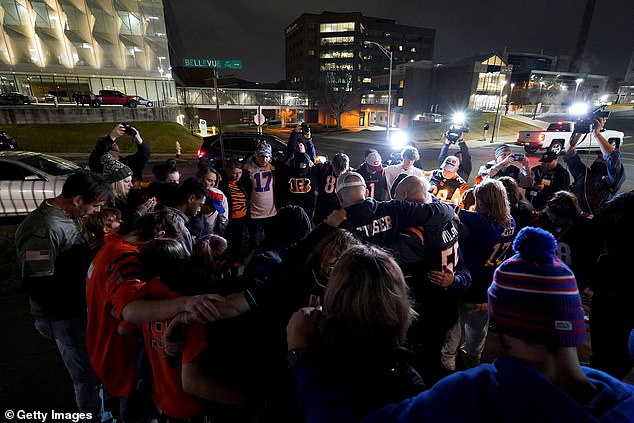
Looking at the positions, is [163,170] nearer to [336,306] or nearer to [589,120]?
[336,306]

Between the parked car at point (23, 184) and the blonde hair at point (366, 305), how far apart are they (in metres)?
9.23

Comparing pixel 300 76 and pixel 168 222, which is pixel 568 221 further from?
pixel 300 76

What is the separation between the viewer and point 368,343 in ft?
3.83

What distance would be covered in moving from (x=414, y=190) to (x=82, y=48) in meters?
45.9

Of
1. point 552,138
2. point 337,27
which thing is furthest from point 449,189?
point 337,27

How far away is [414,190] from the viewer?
2732 millimetres

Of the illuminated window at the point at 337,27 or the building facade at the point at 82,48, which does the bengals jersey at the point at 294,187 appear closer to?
the building facade at the point at 82,48

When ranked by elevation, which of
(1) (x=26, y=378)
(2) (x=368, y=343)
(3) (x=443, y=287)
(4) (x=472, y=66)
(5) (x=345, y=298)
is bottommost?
(1) (x=26, y=378)

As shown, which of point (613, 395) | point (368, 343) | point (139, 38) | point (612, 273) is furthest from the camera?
point (139, 38)

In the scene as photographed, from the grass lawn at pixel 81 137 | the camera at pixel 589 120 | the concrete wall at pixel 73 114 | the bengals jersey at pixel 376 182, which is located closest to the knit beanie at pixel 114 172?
the bengals jersey at pixel 376 182

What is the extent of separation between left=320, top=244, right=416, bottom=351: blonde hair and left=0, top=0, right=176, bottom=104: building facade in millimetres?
42626

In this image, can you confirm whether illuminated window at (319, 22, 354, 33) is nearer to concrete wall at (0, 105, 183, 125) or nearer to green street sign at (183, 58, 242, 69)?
concrete wall at (0, 105, 183, 125)

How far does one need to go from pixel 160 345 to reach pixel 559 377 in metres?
2.00

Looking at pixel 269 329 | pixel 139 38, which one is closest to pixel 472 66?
pixel 139 38
